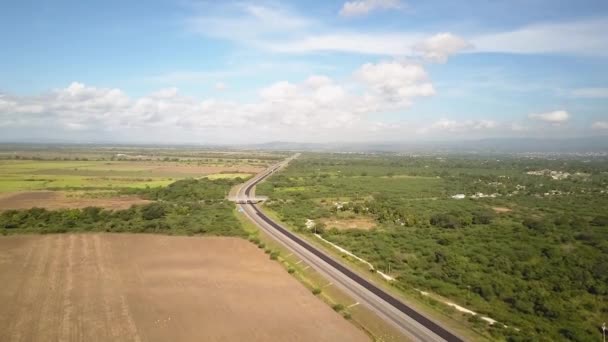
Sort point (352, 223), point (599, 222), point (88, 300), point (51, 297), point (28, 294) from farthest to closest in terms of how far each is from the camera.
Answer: point (352, 223)
point (599, 222)
point (28, 294)
point (51, 297)
point (88, 300)

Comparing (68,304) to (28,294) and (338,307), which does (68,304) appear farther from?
(338,307)

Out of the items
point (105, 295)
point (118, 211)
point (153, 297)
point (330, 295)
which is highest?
point (118, 211)

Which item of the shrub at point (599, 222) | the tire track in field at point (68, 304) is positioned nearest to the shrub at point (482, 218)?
the shrub at point (599, 222)

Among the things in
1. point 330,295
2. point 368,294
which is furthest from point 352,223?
point 330,295

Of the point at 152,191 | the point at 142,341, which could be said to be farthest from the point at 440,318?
the point at 152,191

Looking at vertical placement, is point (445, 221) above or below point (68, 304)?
above

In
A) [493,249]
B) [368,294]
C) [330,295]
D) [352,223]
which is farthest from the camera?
[352,223]

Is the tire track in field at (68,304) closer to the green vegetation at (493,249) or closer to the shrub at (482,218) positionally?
the green vegetation at (493,249)

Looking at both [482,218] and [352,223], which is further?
[352,223]
